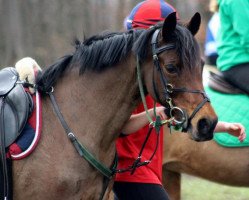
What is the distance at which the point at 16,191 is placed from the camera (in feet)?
10.8

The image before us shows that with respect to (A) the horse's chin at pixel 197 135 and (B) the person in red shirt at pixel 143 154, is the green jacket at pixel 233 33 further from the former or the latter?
(A) the horse's chin at pixel 197 135

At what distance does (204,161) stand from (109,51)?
191 cm

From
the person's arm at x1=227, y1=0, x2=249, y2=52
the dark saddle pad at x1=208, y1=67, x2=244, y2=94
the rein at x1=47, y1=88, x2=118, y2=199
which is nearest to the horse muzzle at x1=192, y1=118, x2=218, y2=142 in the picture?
the rein at x1=47, y1=88, x2=118, y2=199

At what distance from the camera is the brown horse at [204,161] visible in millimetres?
4910

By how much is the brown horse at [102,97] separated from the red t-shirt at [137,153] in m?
0.23

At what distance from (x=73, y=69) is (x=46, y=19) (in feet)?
20.4

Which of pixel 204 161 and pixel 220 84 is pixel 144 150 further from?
pixel 220 84

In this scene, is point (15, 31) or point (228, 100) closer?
point (228, 100)

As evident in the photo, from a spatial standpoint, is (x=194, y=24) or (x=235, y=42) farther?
(x=235, y=42)

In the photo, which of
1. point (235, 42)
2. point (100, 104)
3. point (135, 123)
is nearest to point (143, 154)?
point (135, 123)

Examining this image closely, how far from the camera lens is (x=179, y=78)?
125 inches

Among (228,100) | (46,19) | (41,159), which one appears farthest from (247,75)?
(46,19)

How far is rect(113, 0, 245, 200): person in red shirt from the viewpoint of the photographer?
→ 359 cm

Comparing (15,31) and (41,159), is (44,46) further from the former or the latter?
(41,159)
